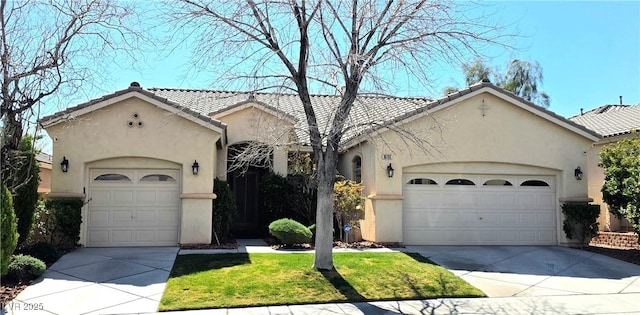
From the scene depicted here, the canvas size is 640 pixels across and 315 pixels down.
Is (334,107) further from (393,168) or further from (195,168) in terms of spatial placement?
(195,168)

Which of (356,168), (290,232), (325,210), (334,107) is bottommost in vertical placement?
(290,232)

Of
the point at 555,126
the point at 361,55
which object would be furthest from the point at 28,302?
the point at 555,126

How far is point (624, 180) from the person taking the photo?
518 inches

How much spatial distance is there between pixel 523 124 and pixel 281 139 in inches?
330

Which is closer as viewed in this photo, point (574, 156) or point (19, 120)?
point (19, 120)

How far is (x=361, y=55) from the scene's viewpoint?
9.65 meters

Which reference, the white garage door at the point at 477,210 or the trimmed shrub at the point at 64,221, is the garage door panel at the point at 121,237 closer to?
the trimmed shrub at the point at 64,221

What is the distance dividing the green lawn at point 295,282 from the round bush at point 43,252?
9.48 feet

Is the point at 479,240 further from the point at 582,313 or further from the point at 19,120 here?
the point at 19,120

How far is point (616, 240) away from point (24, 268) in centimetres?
1714

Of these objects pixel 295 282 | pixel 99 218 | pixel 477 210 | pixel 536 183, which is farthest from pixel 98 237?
pixel 536 183

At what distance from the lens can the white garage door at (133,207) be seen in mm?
13484

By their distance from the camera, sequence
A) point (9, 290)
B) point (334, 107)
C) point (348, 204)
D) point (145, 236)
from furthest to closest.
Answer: point (348, 204), point (145, 236), point (334, 107), point (9, 290)

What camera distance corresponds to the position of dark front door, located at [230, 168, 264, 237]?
1773 cm
